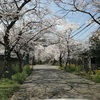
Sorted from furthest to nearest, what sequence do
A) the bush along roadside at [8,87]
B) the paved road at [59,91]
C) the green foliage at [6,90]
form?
the paved road at [59,91]
the bush along roadside at [8,87]
the green foliage at [6,90]

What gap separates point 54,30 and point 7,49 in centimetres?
1201

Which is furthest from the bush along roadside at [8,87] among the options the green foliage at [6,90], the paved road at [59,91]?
the paved road at [59,91]

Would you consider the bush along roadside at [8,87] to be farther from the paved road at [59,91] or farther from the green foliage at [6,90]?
the paved road at [59,91]

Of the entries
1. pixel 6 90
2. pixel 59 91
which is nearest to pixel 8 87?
pixel 6 90

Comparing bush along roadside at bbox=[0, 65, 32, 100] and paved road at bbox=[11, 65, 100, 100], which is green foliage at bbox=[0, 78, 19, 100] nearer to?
bush along roadside at bbox=[0, 65, 32, 100]

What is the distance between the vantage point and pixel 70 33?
54.2 meters

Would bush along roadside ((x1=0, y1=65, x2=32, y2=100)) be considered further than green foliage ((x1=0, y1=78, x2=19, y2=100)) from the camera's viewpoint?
Yes

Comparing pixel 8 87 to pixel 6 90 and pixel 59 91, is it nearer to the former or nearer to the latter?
pixel 6 90

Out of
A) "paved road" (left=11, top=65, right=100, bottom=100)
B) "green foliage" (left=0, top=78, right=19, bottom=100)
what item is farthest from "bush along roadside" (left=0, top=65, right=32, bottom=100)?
"paved road" (left=11, top=65, right=100, bottom=100)

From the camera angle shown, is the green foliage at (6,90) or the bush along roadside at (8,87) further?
the bush along roadside at (8,87)

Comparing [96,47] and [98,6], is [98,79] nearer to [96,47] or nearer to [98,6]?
[98,6]

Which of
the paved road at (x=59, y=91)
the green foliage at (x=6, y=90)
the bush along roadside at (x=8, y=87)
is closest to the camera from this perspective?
the green foliage at (x=6, y=90)

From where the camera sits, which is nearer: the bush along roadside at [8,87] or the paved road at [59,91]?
the bush along roadside at [8,87]

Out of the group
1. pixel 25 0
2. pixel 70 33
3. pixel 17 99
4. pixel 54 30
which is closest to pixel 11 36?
pixel 54 30
